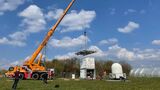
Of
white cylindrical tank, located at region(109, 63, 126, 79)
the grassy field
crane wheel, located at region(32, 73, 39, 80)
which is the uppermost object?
white cylindrical tank, located at region(109, 63, 126, 79)

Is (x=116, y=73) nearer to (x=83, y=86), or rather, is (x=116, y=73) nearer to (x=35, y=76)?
(x=35, y=76)

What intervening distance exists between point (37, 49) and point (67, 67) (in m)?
69.9

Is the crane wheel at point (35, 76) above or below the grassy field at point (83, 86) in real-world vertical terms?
above

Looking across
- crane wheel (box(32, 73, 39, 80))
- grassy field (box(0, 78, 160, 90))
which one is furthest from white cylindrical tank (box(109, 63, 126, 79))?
grassy field (box(0, 78, 160, 90))

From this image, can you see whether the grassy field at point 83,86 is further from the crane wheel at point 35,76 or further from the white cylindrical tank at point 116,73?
the white cylindrical tank at point 116,73

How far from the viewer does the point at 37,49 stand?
61906 millimetres

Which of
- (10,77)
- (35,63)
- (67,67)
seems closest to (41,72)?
(35,63)

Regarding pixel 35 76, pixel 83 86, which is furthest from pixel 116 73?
pixel 83 86

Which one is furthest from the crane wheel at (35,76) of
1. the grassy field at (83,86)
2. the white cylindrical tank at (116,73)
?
the white cylindrical tank at (116,73)

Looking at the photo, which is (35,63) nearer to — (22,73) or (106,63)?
(22,73)

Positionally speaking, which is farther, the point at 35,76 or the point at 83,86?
the point at 35,76

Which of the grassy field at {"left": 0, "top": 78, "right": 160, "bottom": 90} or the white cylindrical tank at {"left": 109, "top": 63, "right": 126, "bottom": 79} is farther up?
the white cylindrical tank at {"left": 109, "top": 63, "right": 126, "bottom": 79}

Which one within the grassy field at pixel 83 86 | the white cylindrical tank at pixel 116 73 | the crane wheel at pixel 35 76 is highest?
the white cylindrical tank at pixel 116 73

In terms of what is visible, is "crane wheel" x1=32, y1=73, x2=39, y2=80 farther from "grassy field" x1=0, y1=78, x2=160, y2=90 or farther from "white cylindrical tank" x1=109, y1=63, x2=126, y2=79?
"white cylindrical tank" x1=109, y1=63, x2=126, y2=79
